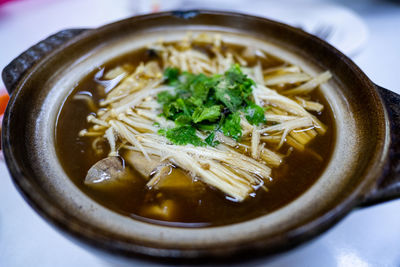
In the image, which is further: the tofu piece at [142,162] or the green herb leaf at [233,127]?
the green herb leaf at [233,127]

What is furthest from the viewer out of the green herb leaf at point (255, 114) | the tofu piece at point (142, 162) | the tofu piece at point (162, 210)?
the green herb leaf at point (255, 114)

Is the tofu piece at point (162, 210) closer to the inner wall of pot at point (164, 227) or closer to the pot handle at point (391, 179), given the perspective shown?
the inner wall of pot at point (164, 227)

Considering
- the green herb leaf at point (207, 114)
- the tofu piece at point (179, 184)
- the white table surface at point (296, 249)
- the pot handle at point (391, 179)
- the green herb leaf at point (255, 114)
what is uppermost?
the green herb leaf at point (255, 114)

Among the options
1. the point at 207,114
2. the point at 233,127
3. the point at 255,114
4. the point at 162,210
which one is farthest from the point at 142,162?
the point at 255,114

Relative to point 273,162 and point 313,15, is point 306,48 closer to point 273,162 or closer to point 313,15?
point 273,162

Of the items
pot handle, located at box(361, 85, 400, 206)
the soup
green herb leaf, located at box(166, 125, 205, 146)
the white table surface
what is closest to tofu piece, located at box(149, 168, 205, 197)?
the soup

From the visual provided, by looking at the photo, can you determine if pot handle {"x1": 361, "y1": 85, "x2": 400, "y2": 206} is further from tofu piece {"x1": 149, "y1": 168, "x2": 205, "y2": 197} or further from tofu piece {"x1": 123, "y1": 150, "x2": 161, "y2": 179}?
tofu piece {"x1": 123, "y1": 150, "x2": 161, "y2": 179}

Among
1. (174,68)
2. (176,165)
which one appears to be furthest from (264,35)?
(176,165)

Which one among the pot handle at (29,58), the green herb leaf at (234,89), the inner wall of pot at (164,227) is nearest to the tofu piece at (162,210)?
the inner wall of pot at (164,227)
